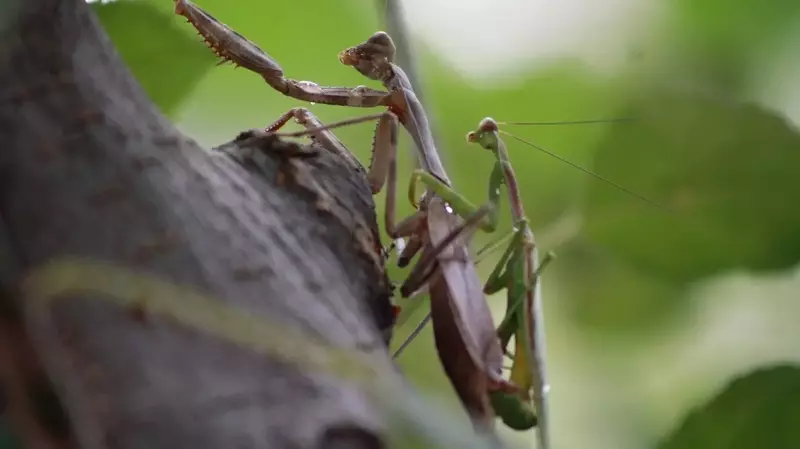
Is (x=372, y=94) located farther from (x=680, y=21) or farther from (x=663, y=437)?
(x=680, y=21)

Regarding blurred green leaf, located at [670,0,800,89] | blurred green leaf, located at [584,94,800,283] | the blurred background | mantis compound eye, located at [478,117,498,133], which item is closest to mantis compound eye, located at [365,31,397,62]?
A: mantis compound eye, located at [478,117,498,133]

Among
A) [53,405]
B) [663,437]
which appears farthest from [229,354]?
[663,437]

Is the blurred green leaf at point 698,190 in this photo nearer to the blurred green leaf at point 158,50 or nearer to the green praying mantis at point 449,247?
the green praying mantis at point 449,247

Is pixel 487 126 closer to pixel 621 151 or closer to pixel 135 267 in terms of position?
pixel 621 151

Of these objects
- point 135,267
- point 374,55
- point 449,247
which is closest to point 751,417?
point 449,247

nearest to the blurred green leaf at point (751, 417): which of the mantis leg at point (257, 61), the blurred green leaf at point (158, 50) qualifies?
the mantis leg at point (257, 61)
